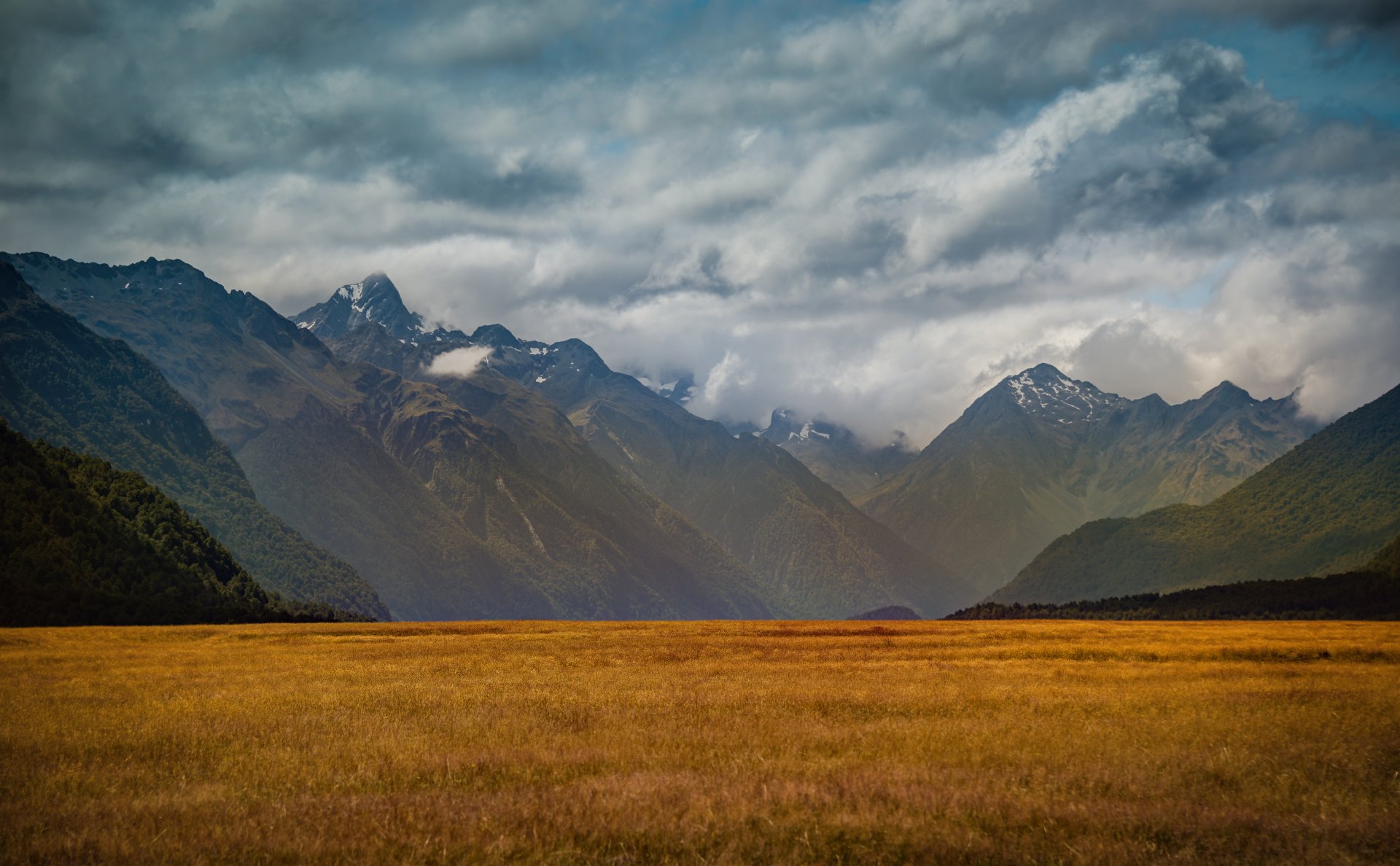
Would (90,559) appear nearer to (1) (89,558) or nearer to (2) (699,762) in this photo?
(1) (89,558)

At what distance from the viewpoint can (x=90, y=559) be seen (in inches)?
6186

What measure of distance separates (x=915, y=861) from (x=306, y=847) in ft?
35.8

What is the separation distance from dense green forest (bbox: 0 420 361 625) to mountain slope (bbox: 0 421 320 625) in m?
0.19

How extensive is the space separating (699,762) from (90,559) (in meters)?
168

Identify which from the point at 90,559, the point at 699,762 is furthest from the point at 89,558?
the point at 699,762

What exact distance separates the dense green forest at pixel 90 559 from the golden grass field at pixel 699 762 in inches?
3358

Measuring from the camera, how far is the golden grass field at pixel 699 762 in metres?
17.3

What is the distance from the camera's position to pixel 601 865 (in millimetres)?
16266

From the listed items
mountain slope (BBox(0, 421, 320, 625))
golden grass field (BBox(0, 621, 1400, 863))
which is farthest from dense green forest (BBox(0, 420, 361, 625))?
golden grass field (BBox(0, 621, 1400, 863))

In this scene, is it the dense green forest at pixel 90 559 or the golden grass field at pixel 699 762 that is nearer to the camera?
the golden grass field at pixel 699 762

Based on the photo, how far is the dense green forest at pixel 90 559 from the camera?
4902 inches

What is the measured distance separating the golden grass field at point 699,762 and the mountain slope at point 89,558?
280ft

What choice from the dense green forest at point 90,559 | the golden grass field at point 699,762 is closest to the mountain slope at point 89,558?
the dense green forest at point 90,559

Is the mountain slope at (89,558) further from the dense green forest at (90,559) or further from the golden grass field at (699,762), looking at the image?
the golden grass field at (699,762)
